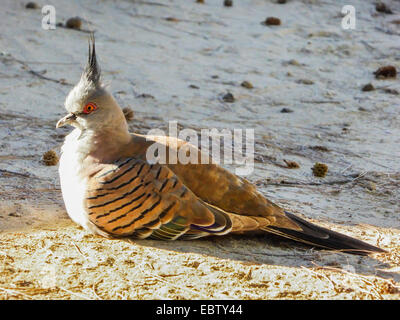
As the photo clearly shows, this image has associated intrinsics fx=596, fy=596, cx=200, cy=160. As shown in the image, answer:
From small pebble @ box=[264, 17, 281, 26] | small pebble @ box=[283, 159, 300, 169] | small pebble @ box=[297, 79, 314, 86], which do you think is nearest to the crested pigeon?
small pebble @ box=[283, 159, 300, 169]

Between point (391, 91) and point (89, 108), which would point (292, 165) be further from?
point (391, 91)

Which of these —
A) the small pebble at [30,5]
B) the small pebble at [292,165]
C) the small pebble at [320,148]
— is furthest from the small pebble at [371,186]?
the small pebble at [30,5]

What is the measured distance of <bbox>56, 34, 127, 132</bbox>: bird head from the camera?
155 inches

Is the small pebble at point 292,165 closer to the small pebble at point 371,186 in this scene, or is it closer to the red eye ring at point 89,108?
the small pebble at point 371,186

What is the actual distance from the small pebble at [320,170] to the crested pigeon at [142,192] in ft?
5.14

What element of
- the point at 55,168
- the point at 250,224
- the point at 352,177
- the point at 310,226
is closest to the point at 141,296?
the point at 250,224

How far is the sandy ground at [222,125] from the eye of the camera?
3529 mm

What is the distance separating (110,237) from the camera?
12.9 feet

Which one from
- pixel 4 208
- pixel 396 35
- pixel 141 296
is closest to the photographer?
pixel 141 296

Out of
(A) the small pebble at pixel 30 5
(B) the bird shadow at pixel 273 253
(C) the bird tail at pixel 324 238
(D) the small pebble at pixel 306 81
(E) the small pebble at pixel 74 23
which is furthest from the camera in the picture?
(A) the small pebble at pixel 30 5

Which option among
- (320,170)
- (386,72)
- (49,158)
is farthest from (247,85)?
(49,158)

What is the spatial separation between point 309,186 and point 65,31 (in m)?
5.46

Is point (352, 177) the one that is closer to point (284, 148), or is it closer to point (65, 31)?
point (284, 148)

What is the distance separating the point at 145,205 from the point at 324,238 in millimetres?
1229
